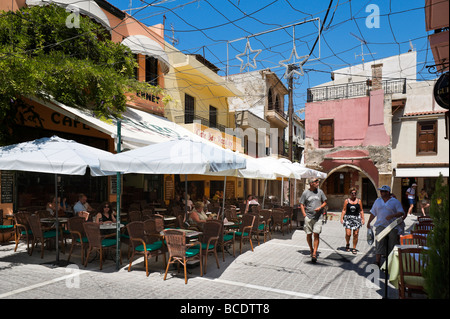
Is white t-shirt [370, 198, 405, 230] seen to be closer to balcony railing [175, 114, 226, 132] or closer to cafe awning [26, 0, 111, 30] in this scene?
cafe awning [26, 0, 111, 30]

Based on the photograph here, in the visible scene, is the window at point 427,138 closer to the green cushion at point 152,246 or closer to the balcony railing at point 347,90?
the balcony railing at point 347,90

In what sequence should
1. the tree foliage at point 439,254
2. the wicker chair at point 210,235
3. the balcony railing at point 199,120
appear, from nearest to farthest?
1. the tree foliage at point 439,254
2. the wicker chair at point 210,235
3. the balcony railing at point 199,120

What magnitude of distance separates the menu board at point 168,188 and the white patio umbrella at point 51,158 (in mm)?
9259

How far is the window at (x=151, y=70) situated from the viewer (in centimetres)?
1543

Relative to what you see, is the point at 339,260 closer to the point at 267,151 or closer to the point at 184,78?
the point at 184,78

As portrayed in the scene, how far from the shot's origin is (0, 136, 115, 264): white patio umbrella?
19.9ft

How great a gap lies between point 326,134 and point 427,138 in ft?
19.5

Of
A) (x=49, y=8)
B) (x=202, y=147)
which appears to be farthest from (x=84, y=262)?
(x=49, y=8)

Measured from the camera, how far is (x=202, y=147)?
6.43 meters

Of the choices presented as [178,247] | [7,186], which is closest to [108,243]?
[178,247]

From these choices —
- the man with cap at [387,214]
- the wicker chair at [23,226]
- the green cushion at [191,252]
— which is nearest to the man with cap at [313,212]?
the man with cap at [387,214]

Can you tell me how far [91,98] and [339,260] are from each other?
9.04 m

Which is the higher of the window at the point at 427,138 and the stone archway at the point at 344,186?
the window at the point at 427,138

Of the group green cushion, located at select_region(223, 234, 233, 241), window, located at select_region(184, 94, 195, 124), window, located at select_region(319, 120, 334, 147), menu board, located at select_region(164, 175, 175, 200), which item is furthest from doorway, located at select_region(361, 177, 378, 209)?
green cushion, located at select_region(223, 234, 233, 241)
